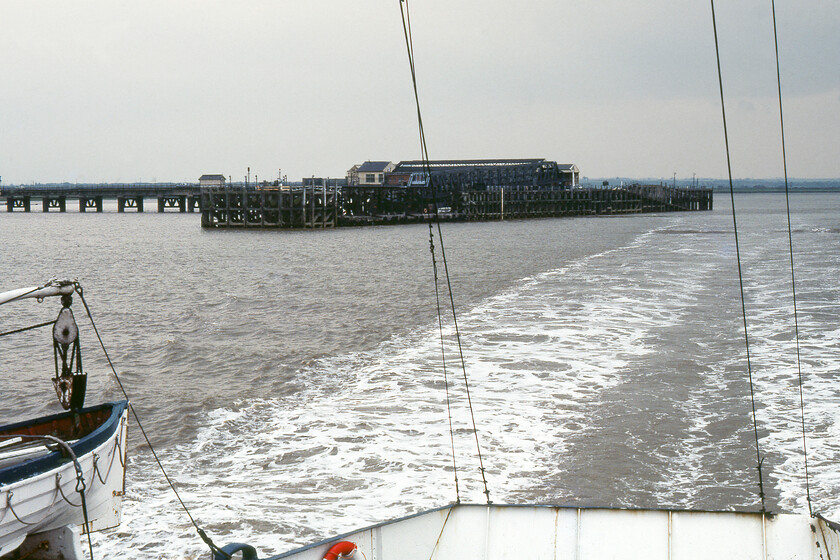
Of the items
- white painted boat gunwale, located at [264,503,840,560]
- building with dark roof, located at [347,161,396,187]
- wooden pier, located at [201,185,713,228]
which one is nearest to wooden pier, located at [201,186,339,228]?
wooden pier, located at [201,185,713,228]

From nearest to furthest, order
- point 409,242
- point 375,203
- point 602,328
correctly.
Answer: point 602,328 < point 409,242 < point 375,203

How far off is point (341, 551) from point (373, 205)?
238ft

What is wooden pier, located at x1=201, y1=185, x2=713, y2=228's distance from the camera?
72875 millimetres

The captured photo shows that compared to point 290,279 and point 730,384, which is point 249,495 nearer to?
point 730,384

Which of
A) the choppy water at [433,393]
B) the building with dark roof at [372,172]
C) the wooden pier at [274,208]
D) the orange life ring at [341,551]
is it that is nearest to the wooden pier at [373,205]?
the wooden pier at [274,208]

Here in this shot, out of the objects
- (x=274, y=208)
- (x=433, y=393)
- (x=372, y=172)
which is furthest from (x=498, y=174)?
(x=433, y=393)

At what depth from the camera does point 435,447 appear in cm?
A: 1080

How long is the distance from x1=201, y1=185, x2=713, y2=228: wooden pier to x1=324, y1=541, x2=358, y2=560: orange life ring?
58.5 m

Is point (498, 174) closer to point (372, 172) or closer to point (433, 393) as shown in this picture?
point (372, 172)

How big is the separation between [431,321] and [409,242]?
34837mm

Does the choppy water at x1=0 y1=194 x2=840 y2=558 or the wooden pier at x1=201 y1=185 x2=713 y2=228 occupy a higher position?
the wooden pier at x1=201 y1=185 x2=713 y2=228

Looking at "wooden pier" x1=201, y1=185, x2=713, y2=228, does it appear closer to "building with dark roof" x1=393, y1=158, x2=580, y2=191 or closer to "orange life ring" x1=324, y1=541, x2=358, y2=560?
"building with dark roof" x1=393, y1=158, x2=580, y2=191

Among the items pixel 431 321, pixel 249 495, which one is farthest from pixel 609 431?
pixel 431 321

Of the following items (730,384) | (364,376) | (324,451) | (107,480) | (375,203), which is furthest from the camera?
(375,203)
